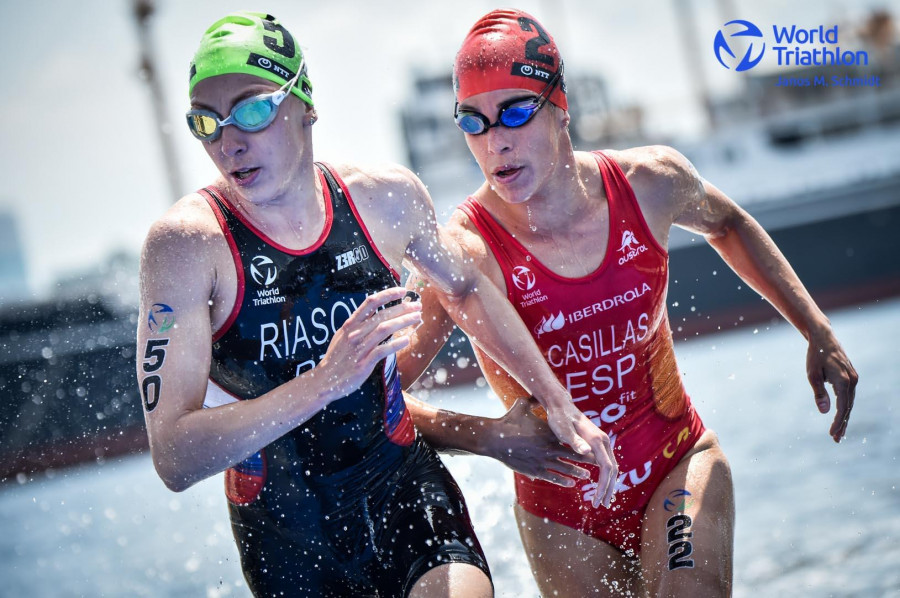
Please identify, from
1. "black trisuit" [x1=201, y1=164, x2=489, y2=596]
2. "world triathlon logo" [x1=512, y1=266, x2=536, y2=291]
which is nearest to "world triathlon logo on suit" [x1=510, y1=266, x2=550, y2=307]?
"world triathlon logo" [x1=512, y1=266, x2=536, y2=291]

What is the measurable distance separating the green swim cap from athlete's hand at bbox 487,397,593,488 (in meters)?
1.35

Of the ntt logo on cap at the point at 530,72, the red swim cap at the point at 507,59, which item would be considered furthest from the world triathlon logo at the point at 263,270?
the ntt logo on cap at the point at 530,72

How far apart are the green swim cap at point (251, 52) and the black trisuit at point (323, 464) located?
14.8 inches

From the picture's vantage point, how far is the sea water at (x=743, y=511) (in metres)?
5.74

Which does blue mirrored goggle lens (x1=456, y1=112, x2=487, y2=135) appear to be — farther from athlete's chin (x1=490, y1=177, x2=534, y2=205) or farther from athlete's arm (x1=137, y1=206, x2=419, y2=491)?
athlete's arm (x1=137, y1=206, x2=419, y2=491)

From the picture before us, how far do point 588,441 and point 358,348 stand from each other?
93 centimetres

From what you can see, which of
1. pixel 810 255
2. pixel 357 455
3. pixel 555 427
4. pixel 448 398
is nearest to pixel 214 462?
pixel 357 455

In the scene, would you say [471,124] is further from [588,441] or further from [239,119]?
[588,441]

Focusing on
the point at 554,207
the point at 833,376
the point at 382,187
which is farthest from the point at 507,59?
the point at 833,376

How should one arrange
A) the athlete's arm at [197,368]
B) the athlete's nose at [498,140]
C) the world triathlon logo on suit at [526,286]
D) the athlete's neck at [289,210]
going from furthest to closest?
the world triathlon logo on suit at [526,286], the athlete's nose at [498,140], the athlete's neck at [289,210], the athlete's arm at [197,368]

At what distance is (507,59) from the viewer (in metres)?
3.40

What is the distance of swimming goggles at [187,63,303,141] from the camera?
108 inches

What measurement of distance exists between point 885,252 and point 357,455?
25.6 metres

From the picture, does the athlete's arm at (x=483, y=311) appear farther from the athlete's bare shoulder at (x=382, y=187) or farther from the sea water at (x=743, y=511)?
the sea water at (x=743, y=511)
